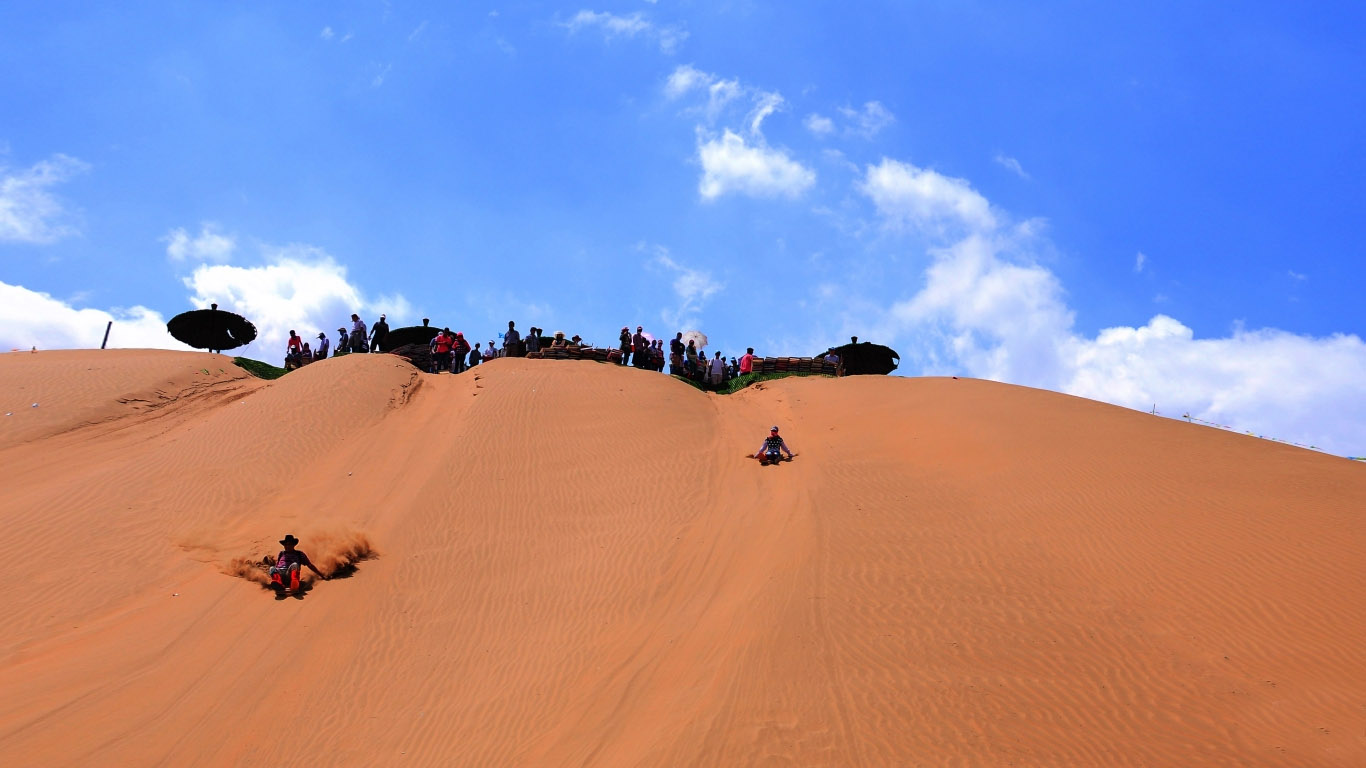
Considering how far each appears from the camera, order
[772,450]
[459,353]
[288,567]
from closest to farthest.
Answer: [288,567] → [772,450] → [459,353]

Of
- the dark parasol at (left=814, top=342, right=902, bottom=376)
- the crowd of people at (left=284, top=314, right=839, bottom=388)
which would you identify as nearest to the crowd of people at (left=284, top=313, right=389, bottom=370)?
the crowd of people at (left=284, top=314, right=839, bottom=388)

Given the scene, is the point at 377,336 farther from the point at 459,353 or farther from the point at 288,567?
the point at 288,567

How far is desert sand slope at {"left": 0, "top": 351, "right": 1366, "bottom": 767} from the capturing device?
9250mm

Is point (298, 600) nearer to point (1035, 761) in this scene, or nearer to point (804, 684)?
point (804, 684)

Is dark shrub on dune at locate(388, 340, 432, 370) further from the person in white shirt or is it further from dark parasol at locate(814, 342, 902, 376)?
dark parasol at locate(814, 342, 902, 376)

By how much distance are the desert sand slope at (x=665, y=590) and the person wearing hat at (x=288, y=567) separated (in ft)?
0.95

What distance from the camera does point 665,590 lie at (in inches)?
496

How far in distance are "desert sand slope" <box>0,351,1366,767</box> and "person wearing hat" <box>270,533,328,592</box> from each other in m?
0.29

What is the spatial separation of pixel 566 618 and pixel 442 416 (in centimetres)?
979

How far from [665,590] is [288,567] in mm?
5725

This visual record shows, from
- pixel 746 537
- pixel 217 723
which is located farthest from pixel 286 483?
pixel 746 537

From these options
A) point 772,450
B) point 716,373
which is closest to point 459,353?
point 716,373

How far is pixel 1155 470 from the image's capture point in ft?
53.9

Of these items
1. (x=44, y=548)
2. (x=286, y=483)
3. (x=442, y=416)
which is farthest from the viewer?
(x=442, y=416)
